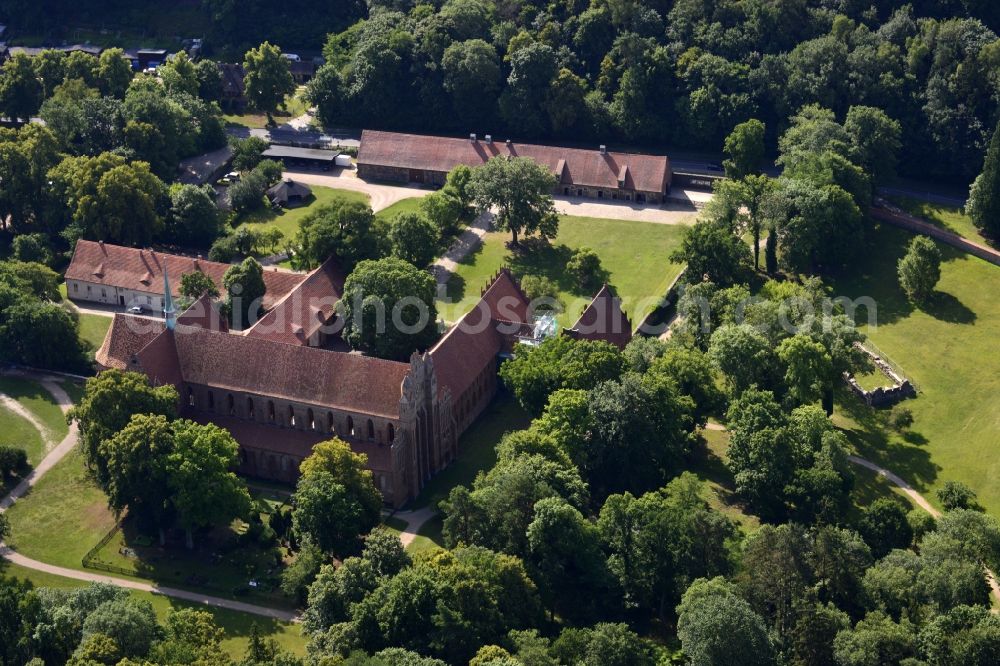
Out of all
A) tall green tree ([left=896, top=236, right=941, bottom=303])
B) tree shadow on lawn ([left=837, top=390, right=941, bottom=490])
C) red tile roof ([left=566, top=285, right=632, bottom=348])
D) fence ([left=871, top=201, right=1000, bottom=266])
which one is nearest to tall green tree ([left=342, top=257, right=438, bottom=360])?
red tile roof ([left=566, top=285, right=632, bottom=348])

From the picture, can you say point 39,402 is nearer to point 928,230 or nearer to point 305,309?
point 305,309

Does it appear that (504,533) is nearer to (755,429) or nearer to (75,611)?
(755,429)

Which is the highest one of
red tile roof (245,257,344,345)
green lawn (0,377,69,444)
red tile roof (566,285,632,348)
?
red tile roof (566,285,632,348)

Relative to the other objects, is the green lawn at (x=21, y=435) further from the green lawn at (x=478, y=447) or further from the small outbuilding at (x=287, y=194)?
the small outbuilding at (x=287, y=194)

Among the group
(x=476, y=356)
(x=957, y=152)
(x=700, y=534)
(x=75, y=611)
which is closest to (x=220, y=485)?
(x=75, y=611)

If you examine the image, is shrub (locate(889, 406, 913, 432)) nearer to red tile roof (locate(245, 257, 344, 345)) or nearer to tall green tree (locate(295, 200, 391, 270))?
red tile roof (locate(245, 257, 344, 345))

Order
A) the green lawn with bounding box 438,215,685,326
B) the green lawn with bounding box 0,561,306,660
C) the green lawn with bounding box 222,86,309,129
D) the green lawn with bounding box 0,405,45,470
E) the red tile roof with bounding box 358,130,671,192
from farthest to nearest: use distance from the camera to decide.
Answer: the green lawn with bounding box 222,86,309,129, the red tile roof with bounding box 358,130,671,192, the green lawn with bounding box 438,215,685,326, the green lawn with bounding box 0,405,45,470, the green lawn with bounding box 0,561,306,660

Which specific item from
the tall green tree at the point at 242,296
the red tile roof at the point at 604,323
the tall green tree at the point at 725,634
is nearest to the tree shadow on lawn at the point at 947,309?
the red tile roof at the point at 604,323
